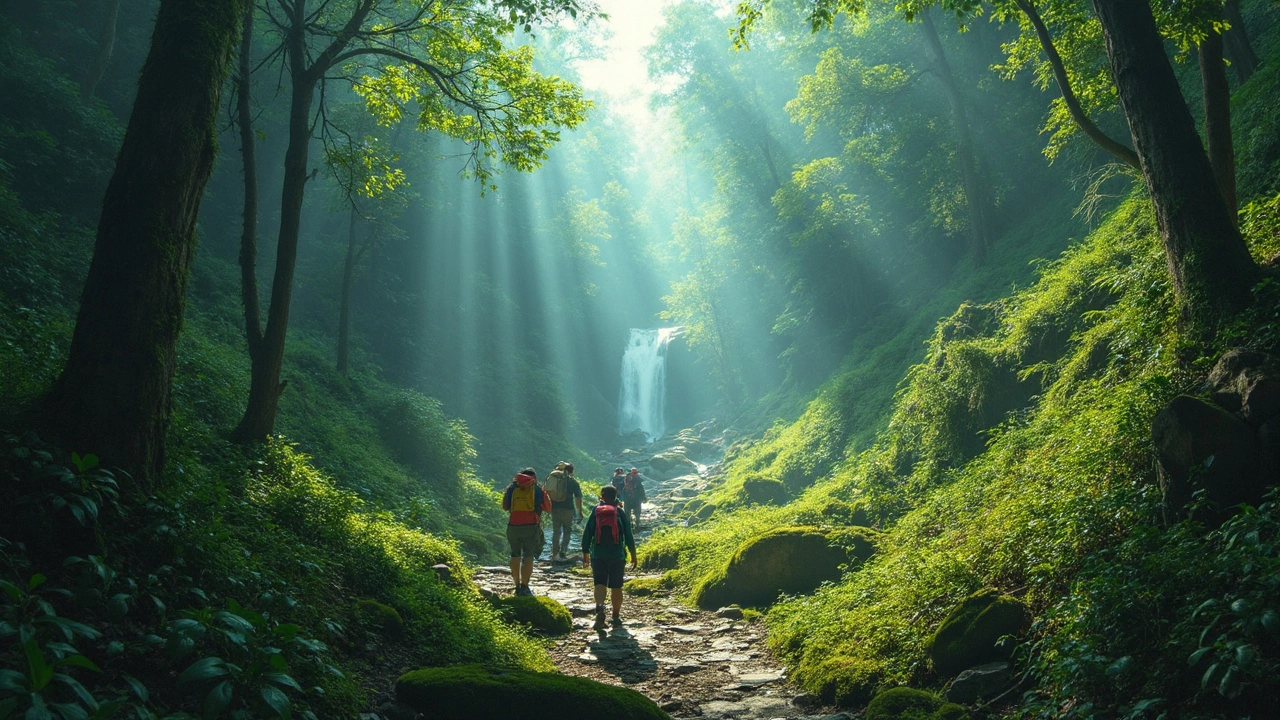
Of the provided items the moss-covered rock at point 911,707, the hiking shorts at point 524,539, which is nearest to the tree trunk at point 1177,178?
the moss-covered rock at point 911,707

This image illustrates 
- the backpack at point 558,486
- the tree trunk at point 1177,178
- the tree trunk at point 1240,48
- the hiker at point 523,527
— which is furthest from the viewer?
the backpack at point 558,486

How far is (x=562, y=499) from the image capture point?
13.0 metres

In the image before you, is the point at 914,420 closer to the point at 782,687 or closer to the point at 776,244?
the point at 782,687

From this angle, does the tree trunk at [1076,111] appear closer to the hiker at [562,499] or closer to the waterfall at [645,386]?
the hiker at [562,499]

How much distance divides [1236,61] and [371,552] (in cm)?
1604

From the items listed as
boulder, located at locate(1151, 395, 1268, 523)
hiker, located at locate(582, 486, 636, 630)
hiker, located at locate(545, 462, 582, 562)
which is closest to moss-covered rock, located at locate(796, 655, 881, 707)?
boulder, located at locate(1151, 395, 1268, 523)

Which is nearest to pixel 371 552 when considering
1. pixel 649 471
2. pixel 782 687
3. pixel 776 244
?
pixel 782 687

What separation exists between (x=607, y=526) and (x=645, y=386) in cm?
3471

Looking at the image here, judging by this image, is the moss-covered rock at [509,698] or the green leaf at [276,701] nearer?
the green leaf at [276,701]

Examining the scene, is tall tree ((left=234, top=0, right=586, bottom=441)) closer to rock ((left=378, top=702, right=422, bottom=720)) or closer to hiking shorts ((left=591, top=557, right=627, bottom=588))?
hiking shorts ((left=591, top=557, right=627, bottom=588))

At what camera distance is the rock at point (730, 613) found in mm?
8938

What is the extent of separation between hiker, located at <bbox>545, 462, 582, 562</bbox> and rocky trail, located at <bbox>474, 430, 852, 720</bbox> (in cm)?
157

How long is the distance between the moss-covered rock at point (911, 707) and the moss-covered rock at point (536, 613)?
408 centimetres

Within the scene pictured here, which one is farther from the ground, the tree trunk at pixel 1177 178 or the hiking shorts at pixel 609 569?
the tree trunk at pixel 1177 178
